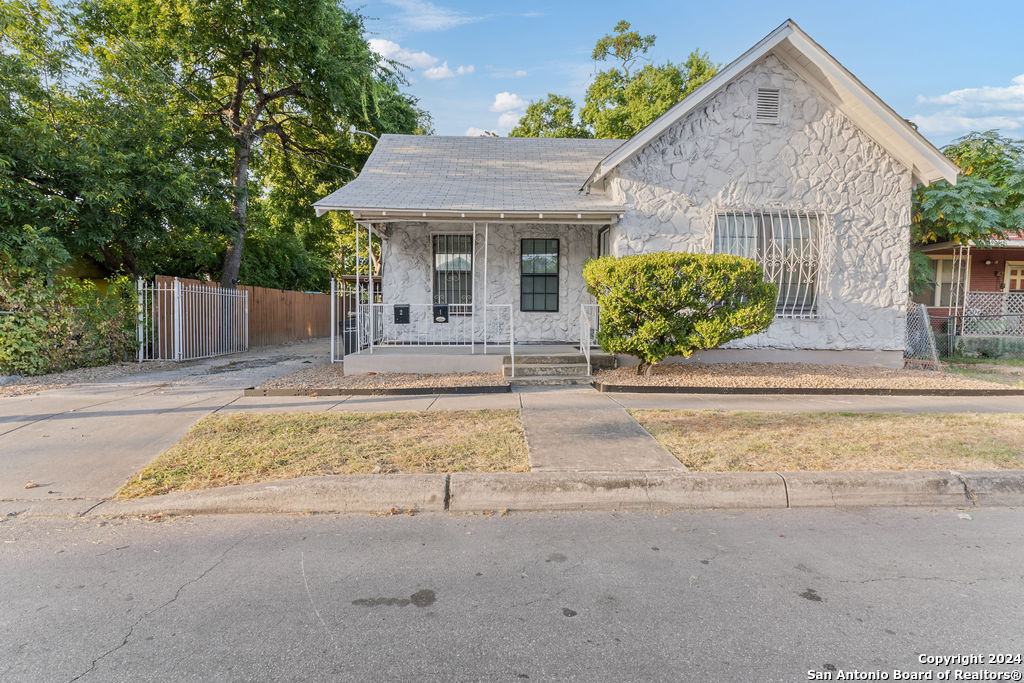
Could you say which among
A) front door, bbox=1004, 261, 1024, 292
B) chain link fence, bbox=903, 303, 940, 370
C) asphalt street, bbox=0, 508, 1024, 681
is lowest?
asphalt street, bbox=0, 508, 1024, 681

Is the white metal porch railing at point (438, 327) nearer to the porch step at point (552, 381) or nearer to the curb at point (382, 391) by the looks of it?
the porch step at point (552, 381)

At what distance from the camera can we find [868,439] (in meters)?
5.70

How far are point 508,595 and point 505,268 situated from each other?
31.2ft

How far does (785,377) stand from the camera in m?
9.63

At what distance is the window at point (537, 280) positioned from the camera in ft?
39.5

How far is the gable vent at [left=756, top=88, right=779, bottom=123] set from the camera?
424 inches

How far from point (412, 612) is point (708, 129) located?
10638mm

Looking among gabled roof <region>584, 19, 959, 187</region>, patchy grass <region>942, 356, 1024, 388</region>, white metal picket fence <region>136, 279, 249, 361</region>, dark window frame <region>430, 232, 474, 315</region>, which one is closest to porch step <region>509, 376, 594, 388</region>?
dark window frame <region>430, 232, 474, 315</region>

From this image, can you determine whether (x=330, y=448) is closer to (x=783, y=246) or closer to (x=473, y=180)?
(x=473, y=180)

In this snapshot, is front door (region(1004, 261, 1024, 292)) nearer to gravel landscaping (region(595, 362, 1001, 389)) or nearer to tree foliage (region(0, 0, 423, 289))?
gravel landscaping (region(595, 362, 1001, 389))

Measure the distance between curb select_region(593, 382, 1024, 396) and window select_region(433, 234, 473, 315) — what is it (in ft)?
15.4

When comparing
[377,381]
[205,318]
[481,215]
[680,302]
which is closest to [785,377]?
[680,302]

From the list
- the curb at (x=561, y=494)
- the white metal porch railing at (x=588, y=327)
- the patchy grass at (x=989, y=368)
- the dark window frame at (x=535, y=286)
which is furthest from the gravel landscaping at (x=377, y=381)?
the patchy grass at (x=989, y=368)

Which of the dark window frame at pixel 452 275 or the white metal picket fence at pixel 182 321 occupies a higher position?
the dark window frame at pixel 452 275
